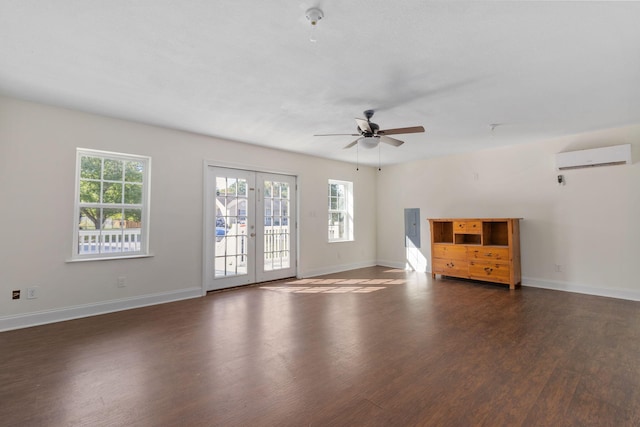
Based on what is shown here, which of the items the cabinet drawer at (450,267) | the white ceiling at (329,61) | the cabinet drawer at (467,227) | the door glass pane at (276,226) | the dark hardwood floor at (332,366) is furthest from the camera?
the door glass pane at (276,226)

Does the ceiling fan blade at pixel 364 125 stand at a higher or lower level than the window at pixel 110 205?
higher

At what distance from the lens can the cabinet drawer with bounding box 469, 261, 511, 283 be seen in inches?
197

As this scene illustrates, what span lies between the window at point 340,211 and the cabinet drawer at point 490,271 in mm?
2777

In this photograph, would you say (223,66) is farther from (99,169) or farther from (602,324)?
(602,324)

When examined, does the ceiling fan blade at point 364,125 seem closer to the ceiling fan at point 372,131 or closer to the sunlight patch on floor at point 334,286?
the ceiling fan at point 372,131

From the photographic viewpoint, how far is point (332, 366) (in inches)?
95.6

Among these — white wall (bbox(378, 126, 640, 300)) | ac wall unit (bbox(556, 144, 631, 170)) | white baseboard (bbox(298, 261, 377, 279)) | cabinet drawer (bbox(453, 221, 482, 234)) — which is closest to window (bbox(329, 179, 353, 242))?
white baseboard (bbox(298, 261, 377, 279))

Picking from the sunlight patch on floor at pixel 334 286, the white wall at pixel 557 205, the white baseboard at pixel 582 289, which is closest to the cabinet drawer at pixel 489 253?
the white wall at pixel 557 205

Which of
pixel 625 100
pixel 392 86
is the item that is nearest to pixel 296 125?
pixel 392 86

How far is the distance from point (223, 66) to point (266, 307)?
2.95 m

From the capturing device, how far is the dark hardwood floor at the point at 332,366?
1.84m

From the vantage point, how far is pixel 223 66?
267cm

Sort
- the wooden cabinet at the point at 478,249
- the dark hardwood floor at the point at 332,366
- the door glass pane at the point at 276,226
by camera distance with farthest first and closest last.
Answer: the door glass pane at the point at 276,226 → the wooden cabinet at the point at 478,249 → the dark hardwood floor at the point at 332,366

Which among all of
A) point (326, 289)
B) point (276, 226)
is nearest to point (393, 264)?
point (326, 289)
